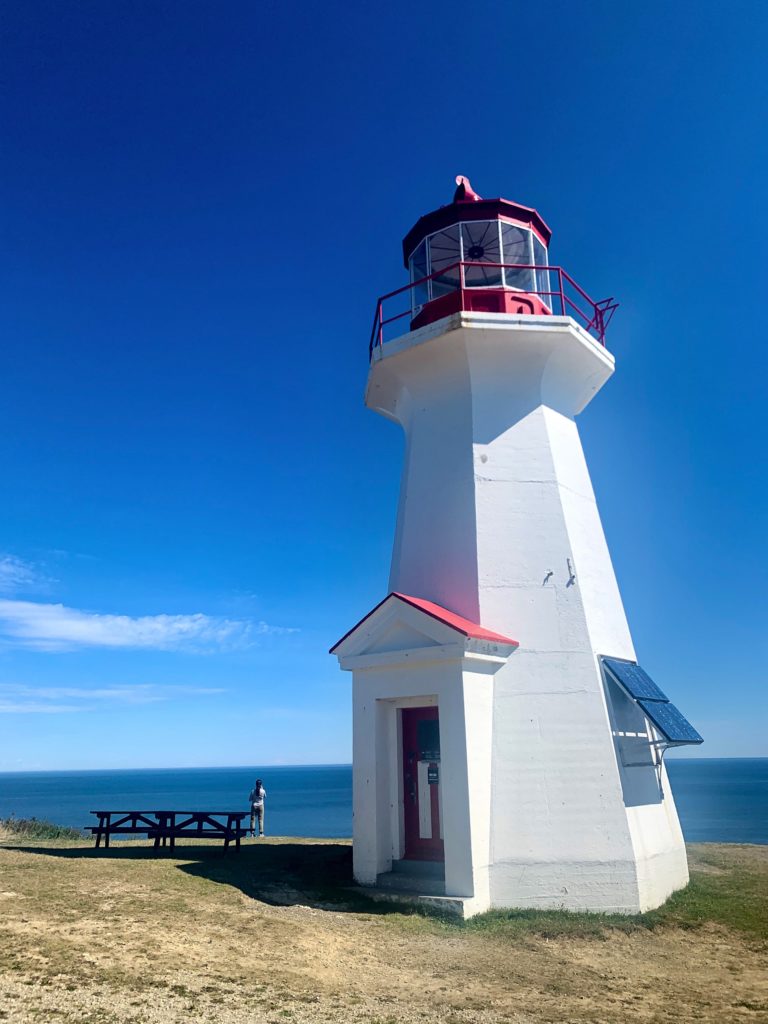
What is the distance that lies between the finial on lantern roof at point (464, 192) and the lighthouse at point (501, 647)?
5 cm

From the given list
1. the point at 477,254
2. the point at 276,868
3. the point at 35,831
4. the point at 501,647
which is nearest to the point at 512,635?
the point at 501,647

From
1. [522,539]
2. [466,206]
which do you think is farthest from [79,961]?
[466,206]

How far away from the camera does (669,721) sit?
34.9 feet

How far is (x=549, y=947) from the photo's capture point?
25.5 feet

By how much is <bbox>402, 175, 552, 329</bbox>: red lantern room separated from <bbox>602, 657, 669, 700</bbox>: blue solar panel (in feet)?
19.3

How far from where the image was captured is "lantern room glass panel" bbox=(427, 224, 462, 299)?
13.1m

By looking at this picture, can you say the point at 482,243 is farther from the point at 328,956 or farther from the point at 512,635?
the point at 328,956

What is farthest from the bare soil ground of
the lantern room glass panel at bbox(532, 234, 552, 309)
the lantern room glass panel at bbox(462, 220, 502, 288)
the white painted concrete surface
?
the lantern room glass panel at bbox(532, 234, 552, 309)

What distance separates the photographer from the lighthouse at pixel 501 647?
9297 millimetres

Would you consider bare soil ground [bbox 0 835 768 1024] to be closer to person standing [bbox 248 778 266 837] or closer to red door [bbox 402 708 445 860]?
red door [bbox 402 708 445 860]

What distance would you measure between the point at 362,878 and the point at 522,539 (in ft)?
17.5

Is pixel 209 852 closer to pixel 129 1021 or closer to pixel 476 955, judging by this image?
pixel 476 955

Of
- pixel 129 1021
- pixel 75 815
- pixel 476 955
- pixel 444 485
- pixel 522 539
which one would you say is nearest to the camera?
pixel 129 1021

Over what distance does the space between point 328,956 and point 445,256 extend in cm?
1125
